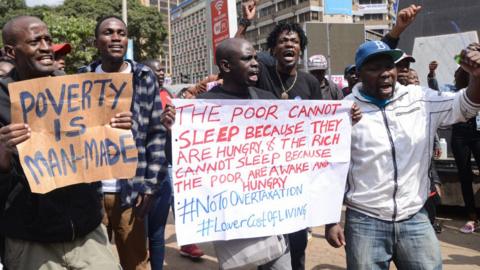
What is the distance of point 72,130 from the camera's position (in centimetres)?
219

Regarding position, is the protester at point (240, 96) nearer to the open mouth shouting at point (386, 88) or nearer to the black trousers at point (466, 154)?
the open mouth shouting at point (386, 88)

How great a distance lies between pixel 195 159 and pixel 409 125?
1.18 metres

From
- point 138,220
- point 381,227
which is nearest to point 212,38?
point 138,220

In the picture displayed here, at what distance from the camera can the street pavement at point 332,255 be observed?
4504mm

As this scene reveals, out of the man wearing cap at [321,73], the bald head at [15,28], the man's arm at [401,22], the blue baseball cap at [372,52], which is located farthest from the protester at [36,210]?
the man wearing cap at [321,73]

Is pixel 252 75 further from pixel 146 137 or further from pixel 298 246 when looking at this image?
pixel 298 246

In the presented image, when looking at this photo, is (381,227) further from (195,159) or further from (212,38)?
(212,38)

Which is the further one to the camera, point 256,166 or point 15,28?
point 256,166

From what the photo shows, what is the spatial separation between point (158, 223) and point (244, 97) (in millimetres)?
1309

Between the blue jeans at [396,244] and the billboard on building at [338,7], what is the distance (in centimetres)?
2551

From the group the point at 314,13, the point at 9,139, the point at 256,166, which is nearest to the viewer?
the point at 9,139

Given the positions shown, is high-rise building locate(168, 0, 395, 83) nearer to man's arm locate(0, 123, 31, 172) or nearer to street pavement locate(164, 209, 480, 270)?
street pavement locate(164, 209, 480, 270)

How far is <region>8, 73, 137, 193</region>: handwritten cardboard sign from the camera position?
2064 millimetres

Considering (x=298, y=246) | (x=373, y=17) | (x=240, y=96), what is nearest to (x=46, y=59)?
(x=240, y=96)
